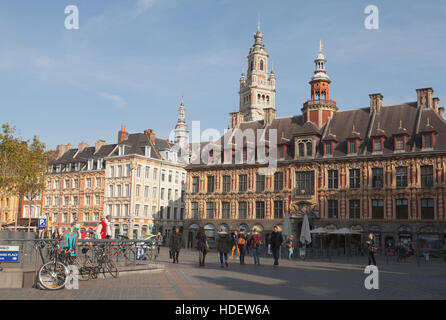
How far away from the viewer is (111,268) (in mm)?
16234

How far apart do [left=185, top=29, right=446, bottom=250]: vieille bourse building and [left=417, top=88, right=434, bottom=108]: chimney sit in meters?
0.09

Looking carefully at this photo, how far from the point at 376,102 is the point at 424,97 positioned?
4.74m

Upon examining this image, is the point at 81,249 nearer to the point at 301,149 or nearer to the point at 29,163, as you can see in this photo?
the point at 29,163

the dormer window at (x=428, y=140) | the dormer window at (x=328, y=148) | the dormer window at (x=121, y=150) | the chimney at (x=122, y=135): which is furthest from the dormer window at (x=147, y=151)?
the dormer window at (x=428, y=140)

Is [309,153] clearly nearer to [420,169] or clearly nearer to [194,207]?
[420,169]

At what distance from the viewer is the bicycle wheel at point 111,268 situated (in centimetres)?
1611

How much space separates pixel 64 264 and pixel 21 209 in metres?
70.1

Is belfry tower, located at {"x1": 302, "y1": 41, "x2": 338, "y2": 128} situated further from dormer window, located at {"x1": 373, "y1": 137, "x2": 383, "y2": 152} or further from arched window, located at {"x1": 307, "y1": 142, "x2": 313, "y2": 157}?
dormer window, located at {"x1": 373, "y1": 137, "x2": 383, "y2": 152}

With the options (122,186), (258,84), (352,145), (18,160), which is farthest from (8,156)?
(258,84)

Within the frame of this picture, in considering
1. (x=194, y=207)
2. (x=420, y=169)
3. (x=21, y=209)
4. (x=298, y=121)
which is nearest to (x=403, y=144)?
(x=420, y=169)

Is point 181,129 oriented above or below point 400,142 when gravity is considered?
above

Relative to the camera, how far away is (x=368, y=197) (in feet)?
149

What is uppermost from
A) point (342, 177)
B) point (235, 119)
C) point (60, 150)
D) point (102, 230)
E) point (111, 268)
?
point (235, 119)
